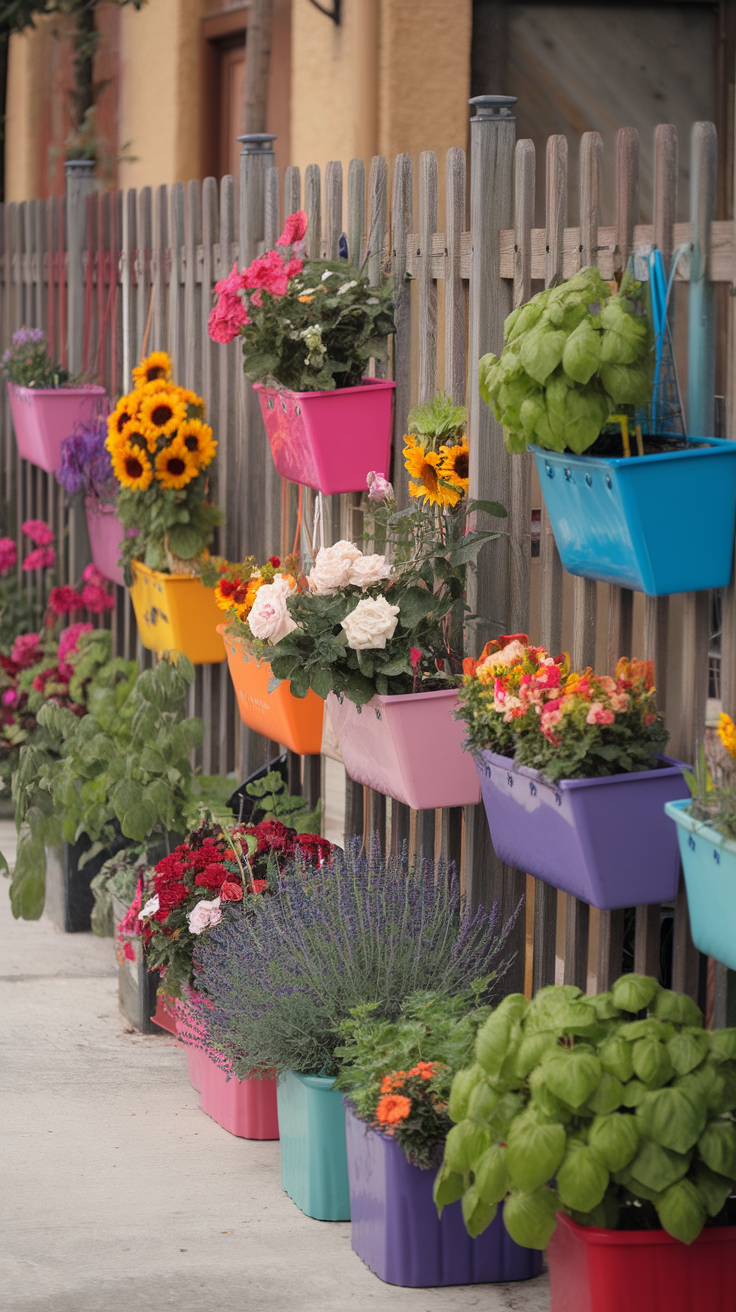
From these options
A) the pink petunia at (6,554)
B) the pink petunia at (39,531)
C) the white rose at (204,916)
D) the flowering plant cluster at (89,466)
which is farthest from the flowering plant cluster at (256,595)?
the pink petunia at (6,554)

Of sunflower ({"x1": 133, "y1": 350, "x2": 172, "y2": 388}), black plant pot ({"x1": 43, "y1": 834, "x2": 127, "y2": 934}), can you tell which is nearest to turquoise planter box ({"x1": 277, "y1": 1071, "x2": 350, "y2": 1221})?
black plant pot ({"x1": 43, "y1": 834, "x2": 127, "y2": 934})

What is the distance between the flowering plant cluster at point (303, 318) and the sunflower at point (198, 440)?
0.91 m

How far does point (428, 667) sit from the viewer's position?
362 cm

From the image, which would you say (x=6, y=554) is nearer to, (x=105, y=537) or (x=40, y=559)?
(x=40, y=559)

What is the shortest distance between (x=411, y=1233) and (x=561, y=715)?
973mm

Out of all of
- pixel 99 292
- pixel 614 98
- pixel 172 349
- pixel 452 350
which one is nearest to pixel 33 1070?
pixel 452 350

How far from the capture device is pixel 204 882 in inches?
152

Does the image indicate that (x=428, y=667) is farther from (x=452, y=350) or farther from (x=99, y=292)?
(x=99, y=292)

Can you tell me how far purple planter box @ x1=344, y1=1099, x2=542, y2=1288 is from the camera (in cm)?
299

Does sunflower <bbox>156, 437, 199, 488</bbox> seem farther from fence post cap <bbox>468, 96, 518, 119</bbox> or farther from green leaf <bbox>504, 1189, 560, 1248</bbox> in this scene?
green leaf <bbox>504, 1189, 560, 1248</bbox>

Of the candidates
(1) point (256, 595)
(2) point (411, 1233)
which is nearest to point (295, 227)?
(1) point (256, 595)

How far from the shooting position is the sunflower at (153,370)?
5285mm

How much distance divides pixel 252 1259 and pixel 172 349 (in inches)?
133

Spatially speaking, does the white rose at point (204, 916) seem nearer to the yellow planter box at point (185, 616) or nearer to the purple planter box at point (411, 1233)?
the purple planter box at point (411, 1233)
